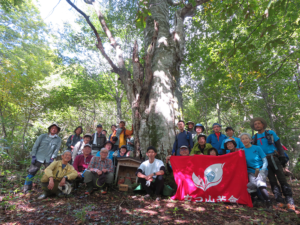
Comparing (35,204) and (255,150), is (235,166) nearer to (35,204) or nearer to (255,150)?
(255,150)

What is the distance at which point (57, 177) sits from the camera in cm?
435

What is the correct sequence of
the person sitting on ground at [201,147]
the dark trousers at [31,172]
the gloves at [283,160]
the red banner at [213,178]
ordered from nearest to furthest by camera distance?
1. the gloves at [283,160]
2. the red banner at [213,178]
3. the dark trousers at [31,172]
4. the person sitting on ground at [201,147]

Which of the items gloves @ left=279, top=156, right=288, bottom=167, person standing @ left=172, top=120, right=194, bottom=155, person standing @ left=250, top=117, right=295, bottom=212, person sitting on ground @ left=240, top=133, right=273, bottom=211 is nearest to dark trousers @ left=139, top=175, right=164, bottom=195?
person standing @ left=172, top=120, right=194, bottom=155

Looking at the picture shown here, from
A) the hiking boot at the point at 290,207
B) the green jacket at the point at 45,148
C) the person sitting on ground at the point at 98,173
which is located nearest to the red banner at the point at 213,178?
the hiking boot at the point at 290,207

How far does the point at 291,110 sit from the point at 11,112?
58.7 feet

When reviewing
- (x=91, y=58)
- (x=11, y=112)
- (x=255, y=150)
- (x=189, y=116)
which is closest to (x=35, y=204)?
(x=255, y=150)

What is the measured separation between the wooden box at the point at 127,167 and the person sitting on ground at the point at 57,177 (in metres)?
1.36

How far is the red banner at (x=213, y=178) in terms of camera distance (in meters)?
3.96

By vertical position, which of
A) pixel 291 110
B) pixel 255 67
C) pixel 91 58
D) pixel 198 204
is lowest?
pixel 198 204

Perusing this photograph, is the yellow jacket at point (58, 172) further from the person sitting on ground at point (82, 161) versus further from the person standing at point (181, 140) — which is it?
the person standing at point (181, 140)

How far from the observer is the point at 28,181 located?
4734mm

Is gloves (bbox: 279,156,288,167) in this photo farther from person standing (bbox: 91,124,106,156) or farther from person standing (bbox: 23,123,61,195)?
person standing (bbox: 23,123,61,195)

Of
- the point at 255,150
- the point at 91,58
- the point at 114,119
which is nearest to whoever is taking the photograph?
the point at 255,150

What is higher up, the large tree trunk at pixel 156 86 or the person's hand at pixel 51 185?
the large tree trunk at pixel 156 86
